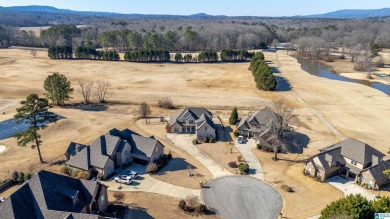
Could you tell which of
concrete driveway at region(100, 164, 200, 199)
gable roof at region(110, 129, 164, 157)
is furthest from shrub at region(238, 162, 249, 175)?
gable roof at region(110, 129, 164, 157)

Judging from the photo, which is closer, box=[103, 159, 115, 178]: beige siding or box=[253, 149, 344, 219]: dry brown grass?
box=[253, 149, 344, 219]: dry brown grass

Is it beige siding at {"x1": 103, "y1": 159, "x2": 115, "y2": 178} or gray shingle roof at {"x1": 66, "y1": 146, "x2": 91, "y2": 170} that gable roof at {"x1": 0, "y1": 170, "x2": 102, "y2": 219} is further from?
gray shingle roof at {"x1": 66, "y1": 146, "x2": 91, "y2": 170}

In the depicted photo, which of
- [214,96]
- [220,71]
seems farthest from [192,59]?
[214,96]

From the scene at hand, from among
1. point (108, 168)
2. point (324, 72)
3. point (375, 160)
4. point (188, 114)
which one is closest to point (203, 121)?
point (188, 114)

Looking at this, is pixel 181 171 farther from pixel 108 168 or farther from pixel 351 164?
pixel 351 164

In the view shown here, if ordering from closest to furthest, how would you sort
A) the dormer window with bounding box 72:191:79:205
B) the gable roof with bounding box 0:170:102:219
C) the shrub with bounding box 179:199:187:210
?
the gable roof with bounding box 0:170:102:219 < the dormer window with bounding box 72:191:79:205 < the shrub with bounding box 179:199:187:210

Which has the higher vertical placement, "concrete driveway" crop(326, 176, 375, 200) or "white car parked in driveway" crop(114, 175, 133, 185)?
"white car parked in driveway" crop(114, 175, 133, 185)

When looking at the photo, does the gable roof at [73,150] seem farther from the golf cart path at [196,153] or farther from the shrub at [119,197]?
the golf cart path at [196,153]
